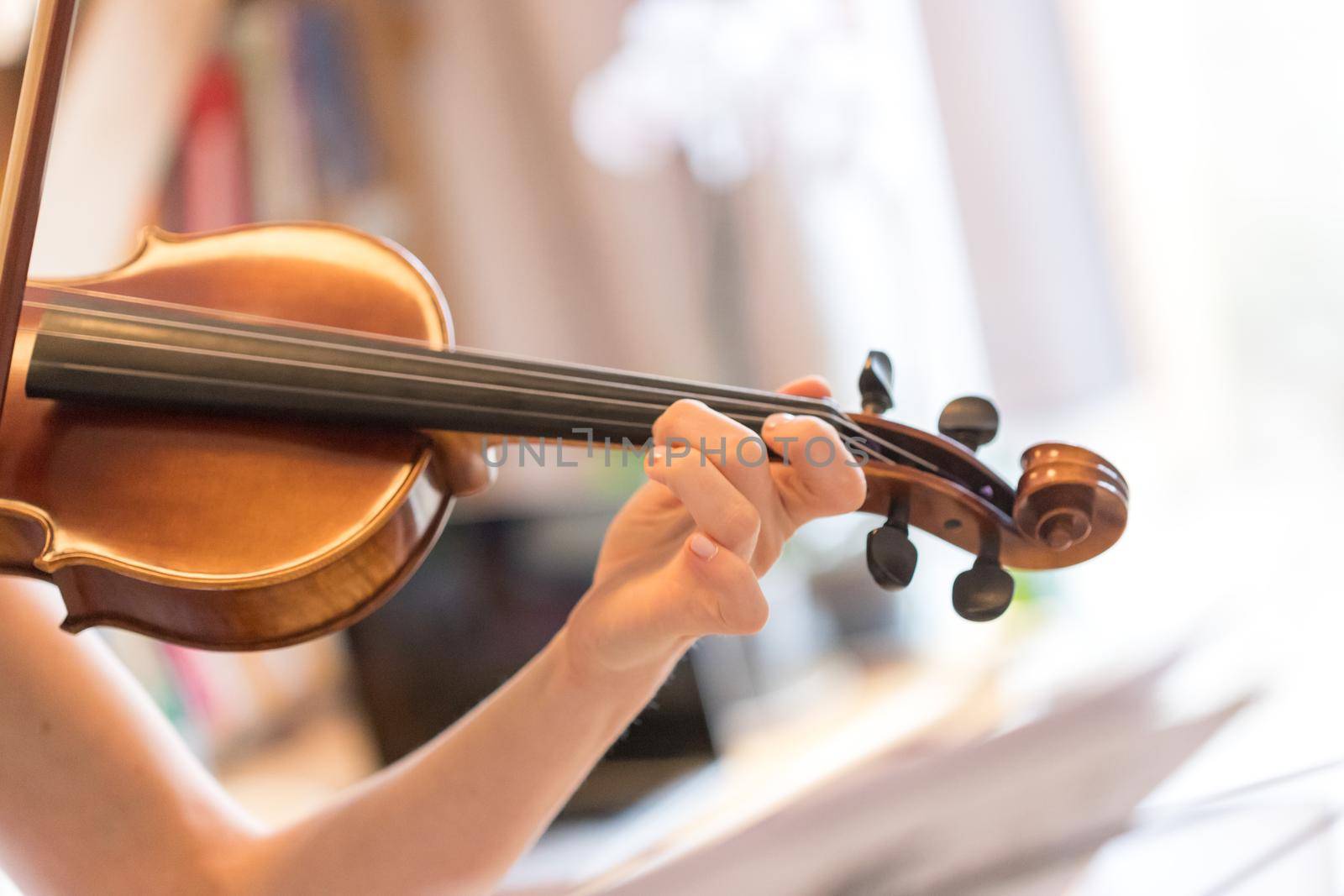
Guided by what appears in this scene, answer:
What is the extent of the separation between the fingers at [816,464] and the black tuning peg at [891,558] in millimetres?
23

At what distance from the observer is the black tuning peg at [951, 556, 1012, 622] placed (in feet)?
1.92

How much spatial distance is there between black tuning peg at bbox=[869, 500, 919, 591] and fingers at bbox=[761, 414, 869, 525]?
0.08 ft

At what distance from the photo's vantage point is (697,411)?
55cm

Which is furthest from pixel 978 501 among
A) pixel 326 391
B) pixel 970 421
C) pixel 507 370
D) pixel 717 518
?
pixel 326 391

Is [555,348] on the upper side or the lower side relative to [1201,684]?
upper

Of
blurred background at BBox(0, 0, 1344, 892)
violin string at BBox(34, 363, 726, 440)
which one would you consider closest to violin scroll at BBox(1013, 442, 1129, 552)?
violin string at BBox(34, 363, 726, 440)

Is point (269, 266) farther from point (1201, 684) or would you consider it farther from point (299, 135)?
point (299, 135)

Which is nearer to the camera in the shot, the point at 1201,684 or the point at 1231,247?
the point at 1201,684

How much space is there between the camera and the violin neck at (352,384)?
0.65 meters

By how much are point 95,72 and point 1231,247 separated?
1.57 metres

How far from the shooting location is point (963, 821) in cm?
68

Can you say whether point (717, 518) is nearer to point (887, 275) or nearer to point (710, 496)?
point (710, 496)

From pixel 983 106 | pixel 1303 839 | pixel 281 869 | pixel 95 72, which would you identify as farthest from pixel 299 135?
pixel 1303 839

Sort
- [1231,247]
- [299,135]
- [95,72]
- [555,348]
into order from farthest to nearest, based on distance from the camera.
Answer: [555,348]
[299,135]
[95,72]
[1231,247]
